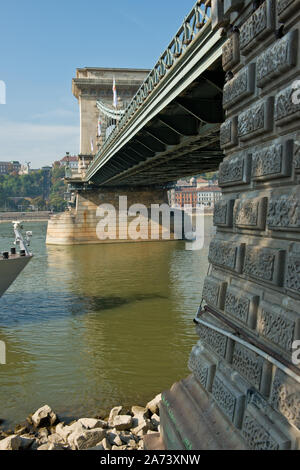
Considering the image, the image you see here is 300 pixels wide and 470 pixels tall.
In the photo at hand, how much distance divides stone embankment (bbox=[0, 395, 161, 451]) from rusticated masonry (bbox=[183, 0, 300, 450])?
1.90 metres

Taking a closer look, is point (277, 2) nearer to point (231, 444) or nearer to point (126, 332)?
point (231, 444)

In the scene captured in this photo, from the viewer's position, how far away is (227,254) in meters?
4.61

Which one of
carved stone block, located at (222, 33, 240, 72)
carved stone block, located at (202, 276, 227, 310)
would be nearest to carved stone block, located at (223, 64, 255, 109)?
carved stone block, located at (222, 33, 240, 72)

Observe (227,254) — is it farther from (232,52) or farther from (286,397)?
(232,52)

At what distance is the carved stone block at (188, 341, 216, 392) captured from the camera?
4613mm

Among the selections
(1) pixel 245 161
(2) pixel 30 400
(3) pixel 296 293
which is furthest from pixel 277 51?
(2) pixel 30 400

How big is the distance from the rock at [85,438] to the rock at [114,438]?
11cm

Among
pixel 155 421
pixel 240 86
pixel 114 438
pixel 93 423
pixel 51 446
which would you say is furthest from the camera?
pixel 155 421

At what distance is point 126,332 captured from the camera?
12516 mm

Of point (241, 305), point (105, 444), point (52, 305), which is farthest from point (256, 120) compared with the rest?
point (52, 305)

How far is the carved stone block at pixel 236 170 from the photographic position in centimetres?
430

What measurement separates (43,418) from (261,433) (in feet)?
14.9

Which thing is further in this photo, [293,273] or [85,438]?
[85,438]
